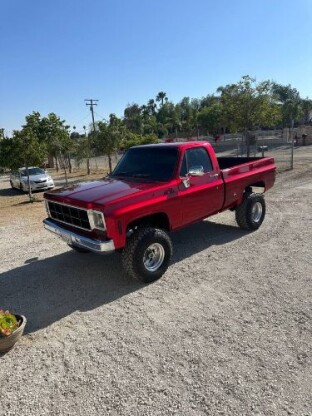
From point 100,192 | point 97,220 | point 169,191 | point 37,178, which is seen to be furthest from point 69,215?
point 37,178

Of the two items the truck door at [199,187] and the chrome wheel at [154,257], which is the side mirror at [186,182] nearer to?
the truck door at [199,187]

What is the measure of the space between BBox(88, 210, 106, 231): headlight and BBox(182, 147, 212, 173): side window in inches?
77.5

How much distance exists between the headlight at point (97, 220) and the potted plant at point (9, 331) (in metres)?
1.53

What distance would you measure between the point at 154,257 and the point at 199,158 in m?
2.05

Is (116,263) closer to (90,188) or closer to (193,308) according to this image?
(90,188)

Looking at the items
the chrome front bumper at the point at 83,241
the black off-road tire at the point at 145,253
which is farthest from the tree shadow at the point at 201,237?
the chrome front bumper at the point at 83,241

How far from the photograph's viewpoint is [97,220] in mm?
4715

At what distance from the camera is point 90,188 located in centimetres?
555

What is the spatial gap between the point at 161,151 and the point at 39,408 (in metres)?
4.30

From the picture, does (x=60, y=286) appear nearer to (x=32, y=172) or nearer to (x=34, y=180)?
(x=34, y=180)

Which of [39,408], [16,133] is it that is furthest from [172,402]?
[16,133]

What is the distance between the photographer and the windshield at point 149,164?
5.71 meters

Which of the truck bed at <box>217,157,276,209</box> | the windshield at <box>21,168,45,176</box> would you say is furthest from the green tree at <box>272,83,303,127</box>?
the truck bed at <box>217,157,276,209</box>

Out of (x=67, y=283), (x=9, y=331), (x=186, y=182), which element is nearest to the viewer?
(x=9, y=331)
